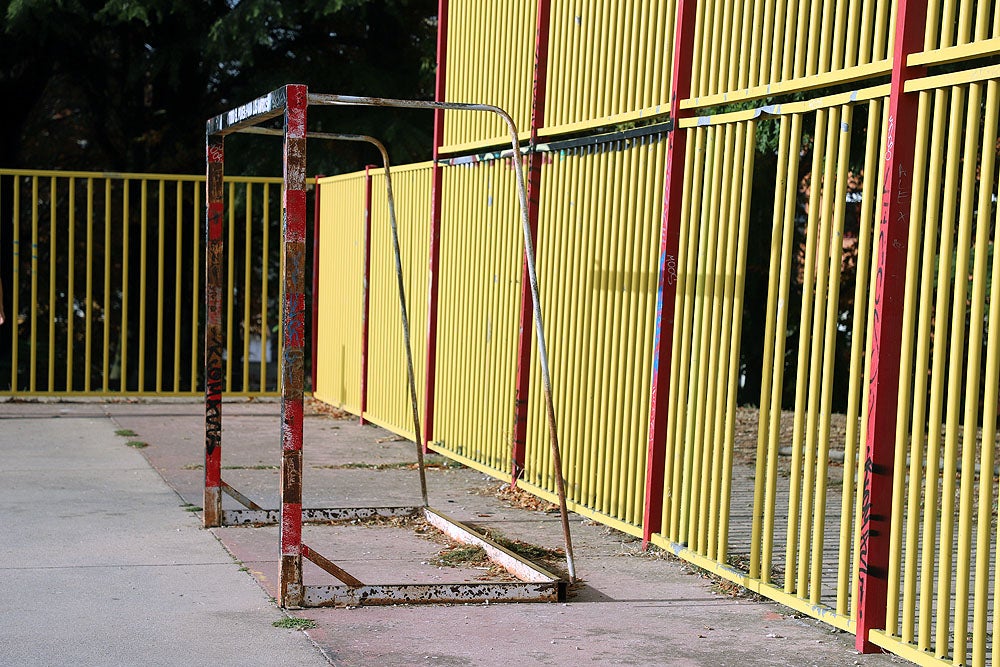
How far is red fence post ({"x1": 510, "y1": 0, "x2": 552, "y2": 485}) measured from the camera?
28.0ft

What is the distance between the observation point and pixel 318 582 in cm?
614

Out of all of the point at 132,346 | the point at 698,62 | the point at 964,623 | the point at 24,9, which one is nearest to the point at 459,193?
the point at 698,62

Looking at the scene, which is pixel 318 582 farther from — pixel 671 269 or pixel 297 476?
pixel 671 269

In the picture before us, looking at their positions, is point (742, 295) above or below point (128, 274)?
above

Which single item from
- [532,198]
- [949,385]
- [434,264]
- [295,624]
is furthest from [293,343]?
[434,264]

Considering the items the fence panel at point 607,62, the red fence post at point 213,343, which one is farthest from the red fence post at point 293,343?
the fence panel at point 607,62

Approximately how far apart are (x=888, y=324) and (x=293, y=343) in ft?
7.89

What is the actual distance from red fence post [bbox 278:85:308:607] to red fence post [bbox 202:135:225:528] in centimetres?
173

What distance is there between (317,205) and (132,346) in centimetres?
730

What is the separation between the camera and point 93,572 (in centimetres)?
615

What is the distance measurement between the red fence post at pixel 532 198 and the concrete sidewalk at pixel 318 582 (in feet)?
1.91

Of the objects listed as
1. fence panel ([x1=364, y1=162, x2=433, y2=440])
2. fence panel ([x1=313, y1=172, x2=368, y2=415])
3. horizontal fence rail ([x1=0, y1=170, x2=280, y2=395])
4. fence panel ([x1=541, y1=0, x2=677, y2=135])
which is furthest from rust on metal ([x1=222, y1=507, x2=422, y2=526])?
horizontal fence rail ([x1=0, y1=170, x2=280, y2=395])

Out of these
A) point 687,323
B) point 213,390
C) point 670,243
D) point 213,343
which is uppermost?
point 670,243

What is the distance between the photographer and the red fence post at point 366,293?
39.5 ft
